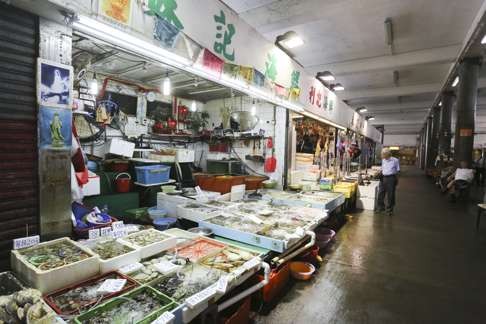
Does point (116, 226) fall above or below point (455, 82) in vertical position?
below

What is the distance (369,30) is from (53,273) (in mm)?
6031

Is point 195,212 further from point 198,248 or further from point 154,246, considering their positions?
point 154,246

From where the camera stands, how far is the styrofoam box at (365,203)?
21.6 feet

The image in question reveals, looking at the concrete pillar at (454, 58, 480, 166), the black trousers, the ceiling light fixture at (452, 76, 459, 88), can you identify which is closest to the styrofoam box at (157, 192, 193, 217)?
the black trousers

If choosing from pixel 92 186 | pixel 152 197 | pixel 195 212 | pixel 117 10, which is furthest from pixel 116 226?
pixel 152 197

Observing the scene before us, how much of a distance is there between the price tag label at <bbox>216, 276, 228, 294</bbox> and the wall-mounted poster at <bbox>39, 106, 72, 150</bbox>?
55.8 inches

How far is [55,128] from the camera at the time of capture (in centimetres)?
164

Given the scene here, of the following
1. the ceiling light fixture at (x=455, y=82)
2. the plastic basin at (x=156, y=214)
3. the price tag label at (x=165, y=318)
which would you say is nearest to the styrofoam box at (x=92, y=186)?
the plastic basin at (x=156, y=214)

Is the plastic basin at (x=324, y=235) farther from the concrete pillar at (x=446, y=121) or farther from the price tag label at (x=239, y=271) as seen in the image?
the concrete pillar at (x=446, y=121)

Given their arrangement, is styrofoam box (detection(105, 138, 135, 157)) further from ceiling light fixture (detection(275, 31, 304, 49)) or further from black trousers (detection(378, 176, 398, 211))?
black trousers (detection(378, 176, 398, 211))

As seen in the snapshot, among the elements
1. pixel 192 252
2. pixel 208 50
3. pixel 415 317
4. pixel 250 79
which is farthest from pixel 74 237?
pixel 415 317

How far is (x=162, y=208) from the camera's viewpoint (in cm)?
354

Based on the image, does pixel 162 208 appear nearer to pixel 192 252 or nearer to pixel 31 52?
pixel 192 252

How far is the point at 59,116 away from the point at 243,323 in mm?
2116
